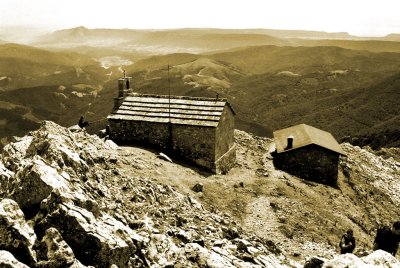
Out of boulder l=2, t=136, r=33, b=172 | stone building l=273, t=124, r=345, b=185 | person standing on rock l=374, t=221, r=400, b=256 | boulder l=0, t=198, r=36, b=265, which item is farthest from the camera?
stone building l=273, t=124, r=345, b=185

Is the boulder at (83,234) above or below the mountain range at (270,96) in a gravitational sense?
above

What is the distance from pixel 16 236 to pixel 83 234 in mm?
1846

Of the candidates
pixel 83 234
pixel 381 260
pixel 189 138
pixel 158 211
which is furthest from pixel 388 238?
pixel 189 138

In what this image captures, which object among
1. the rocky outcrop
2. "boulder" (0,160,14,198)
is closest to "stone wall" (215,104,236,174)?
"boulder" (0,160,14,198)

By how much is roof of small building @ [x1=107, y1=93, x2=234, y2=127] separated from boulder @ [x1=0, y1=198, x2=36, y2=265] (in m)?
18.2

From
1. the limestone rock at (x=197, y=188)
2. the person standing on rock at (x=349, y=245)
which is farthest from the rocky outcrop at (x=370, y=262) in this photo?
the limestone rock at (x=197, y=188)

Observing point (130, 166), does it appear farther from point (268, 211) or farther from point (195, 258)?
point (195, 258)

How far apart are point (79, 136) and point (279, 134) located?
849 inches

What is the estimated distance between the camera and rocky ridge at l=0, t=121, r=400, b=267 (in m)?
11.8

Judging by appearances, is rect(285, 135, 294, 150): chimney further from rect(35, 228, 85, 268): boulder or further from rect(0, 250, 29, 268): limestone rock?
rect(0, 250, 29, 268): limestone rock

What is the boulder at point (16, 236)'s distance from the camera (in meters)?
10.6

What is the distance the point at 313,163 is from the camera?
33156mm

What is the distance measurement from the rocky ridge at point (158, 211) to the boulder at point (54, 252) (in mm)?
27

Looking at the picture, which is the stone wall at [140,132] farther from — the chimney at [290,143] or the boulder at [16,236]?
the boulder at [16,236]
